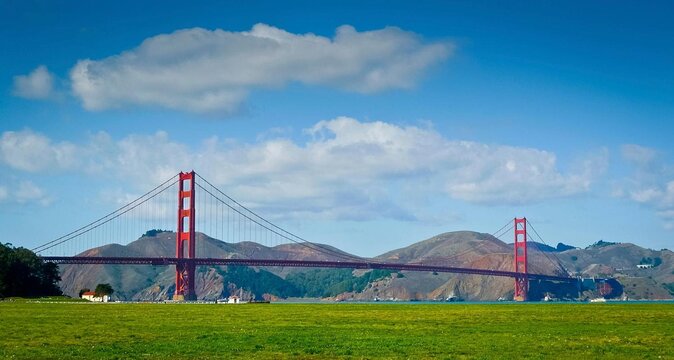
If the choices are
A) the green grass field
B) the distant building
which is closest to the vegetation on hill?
the distant building

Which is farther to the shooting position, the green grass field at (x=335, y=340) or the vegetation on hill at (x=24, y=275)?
the vegetation on hill at (x=24, y=275)

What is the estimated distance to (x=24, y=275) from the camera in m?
108

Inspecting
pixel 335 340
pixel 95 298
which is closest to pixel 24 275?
pixel 95 298

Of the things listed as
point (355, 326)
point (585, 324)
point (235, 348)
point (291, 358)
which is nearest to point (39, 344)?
point (235, 348)

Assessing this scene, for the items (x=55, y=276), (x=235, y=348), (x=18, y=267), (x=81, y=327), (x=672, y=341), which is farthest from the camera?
(x=55, y=276)

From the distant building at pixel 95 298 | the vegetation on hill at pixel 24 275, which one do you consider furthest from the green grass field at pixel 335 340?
the distant building at pixel 95 298

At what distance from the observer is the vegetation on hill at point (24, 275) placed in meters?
102

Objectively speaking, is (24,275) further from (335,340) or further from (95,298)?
(335,340)

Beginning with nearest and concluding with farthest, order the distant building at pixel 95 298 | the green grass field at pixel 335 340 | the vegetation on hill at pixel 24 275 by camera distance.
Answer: the green grass field at pixel 335 340, the vegetation on hill at pixel 24 275, the distant building at pixel 95 298

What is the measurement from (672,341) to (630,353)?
4.70m

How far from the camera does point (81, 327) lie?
3866 centimetres

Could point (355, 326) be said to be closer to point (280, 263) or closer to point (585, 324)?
point (585, 324)

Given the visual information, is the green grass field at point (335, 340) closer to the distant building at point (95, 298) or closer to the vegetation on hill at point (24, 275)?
the vegetation on hill at point (24, 275)

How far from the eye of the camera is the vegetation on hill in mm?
101875
